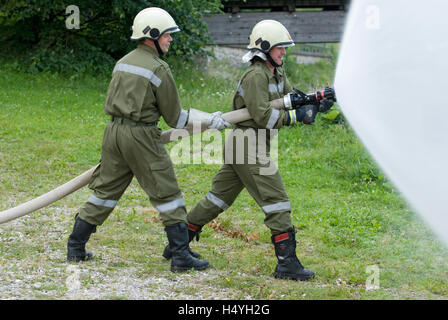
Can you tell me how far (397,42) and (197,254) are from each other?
2.61 metres

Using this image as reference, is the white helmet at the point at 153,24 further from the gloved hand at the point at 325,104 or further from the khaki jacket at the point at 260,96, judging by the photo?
the gloved hand at the point at 325,104

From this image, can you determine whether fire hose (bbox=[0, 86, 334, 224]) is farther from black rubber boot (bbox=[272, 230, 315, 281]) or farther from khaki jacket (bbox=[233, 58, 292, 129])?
black rubber boot (bbox=[272, 230, 315, 281])

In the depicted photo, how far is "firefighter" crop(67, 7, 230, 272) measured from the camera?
177 inches

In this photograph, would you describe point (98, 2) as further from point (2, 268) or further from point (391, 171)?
point (391, 171)

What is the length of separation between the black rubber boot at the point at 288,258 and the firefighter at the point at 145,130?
630 mm

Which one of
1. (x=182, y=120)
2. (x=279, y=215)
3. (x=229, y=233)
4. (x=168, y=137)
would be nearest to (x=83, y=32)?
(x=229, y=233)

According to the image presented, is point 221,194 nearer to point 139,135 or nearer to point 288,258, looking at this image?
point 288,258

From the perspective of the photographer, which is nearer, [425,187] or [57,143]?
[425,187]

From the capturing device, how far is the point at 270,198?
4.64m

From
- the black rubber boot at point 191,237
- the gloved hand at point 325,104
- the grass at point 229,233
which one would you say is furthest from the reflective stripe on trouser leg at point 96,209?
the gloved hand at point 325,104

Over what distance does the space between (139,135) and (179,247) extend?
0.93 m

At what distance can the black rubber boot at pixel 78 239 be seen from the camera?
4.82 metres

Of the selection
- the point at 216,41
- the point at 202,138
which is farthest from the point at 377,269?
the point at 216,41

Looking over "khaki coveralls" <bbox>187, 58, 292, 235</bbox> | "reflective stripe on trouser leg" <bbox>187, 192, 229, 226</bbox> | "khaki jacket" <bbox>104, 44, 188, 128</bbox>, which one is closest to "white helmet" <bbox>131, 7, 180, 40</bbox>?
"khaki jacket" <bbox>104, 44, 188, 128</bbox>
